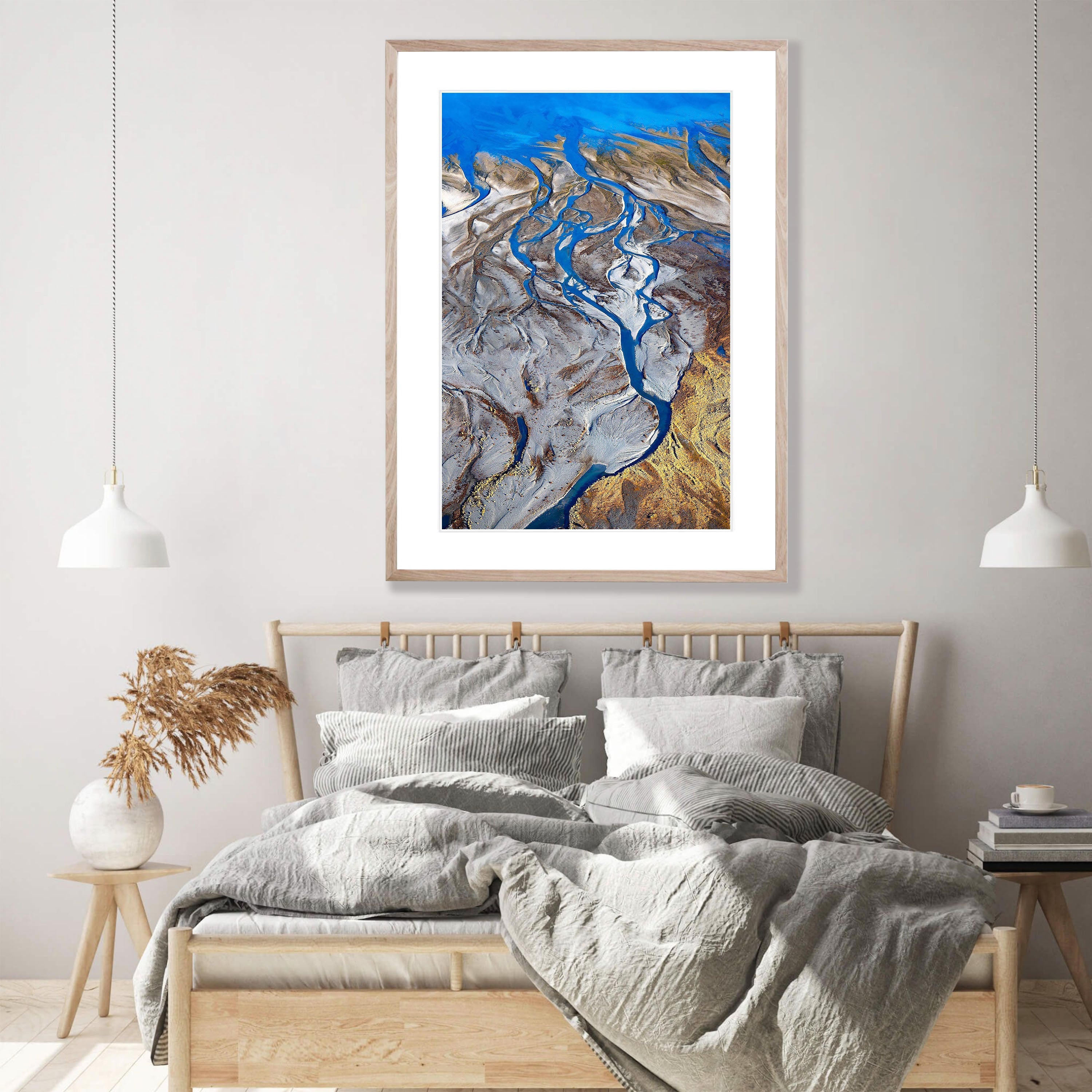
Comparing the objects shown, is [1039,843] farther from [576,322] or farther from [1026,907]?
[576,322]

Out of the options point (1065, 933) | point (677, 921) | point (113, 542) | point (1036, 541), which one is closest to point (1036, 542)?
point (1036, 541)

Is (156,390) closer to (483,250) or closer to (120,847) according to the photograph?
(483,250)

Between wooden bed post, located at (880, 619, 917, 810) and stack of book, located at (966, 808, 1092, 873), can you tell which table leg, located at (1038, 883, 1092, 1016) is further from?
wooden bed post, located at (880, 619, 917, 810)

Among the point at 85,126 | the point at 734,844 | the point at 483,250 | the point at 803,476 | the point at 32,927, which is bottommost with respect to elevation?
the point at 32,927

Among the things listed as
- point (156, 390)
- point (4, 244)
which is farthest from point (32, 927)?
point (4, 244)

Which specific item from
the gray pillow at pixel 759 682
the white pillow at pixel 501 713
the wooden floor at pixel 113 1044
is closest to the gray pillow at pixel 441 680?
the white pillow at pixel 501 713

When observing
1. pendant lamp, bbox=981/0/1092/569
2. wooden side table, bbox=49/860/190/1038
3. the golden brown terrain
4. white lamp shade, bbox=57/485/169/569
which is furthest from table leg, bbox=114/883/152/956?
pendant lamp, bbox=981/0/1092/569

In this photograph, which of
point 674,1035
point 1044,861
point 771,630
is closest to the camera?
point 674,1035
